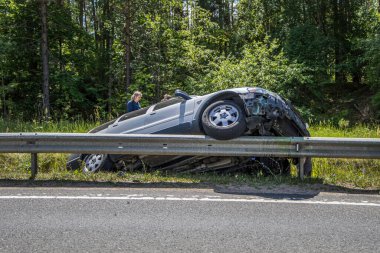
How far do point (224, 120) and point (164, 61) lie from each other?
1573 centimetres

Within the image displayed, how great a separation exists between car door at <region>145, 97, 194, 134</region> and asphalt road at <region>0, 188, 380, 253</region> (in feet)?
4.62

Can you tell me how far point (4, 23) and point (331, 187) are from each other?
64.2ft

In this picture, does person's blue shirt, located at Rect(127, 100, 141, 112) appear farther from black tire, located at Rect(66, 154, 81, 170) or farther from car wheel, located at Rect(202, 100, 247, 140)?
car wheel, located at Rect(202, 100, 247, 140)

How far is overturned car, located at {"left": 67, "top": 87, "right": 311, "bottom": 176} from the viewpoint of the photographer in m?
6.69

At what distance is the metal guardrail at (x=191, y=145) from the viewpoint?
6.50 m

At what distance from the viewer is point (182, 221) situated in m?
4.62

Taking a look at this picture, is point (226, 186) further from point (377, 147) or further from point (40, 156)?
point (40, 156)

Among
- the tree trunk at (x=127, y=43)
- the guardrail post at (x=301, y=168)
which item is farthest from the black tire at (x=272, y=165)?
the tree trunk at (x=127, y=43)

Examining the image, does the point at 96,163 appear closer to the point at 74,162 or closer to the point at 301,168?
the point at 74,162

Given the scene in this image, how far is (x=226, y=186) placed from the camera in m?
6.25

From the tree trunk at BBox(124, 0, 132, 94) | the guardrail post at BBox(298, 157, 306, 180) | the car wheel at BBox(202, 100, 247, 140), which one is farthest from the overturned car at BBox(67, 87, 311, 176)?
the tree trunk at BBox(124, 0, 132, 94)

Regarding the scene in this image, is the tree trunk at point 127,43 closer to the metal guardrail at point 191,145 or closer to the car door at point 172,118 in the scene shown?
the car door at point 172,118

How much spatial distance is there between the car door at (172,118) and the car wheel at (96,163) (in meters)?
0.90

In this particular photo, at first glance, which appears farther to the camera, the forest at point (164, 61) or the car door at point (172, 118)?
the forest at point (164, 61)
